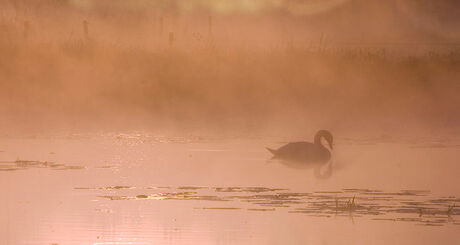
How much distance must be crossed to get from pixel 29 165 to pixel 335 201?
147 inches

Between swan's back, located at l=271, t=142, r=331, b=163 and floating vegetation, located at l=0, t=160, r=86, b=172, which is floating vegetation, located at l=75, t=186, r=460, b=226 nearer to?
floating vegetation, located at l=0, t=160, r=86, b=172

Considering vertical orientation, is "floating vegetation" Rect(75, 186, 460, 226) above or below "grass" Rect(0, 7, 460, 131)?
below

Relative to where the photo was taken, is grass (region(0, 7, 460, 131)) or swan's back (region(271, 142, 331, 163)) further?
grass (region(0, 7, 460, 131))

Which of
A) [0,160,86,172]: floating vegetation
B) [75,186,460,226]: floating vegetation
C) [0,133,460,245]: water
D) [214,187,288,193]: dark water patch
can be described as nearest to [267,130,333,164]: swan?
[0,133,460,245]: water

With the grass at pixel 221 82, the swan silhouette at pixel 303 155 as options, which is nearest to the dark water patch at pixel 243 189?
the swan silhouette at pixel 303 155

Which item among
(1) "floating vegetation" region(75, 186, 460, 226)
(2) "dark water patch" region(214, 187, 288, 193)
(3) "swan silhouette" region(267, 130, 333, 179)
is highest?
(3) "swan silhouette" region(267, 130, 333, 179)

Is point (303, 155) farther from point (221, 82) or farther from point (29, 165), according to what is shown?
point (221, 82)

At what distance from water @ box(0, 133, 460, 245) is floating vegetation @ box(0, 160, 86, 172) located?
0.04 ft

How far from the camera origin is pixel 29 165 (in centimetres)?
1160

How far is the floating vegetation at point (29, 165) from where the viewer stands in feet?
37.3

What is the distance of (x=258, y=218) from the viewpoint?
8.52 metres

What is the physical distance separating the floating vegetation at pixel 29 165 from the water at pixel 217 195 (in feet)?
0.04

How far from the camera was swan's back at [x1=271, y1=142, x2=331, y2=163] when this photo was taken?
13.2 meters

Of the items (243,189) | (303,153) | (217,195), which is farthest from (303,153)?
(217,195)
